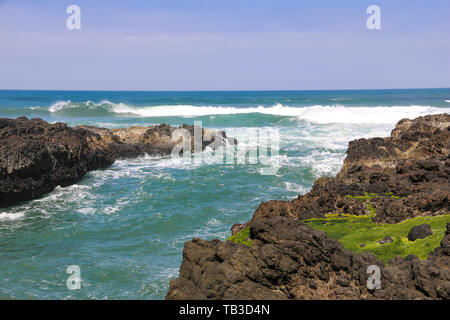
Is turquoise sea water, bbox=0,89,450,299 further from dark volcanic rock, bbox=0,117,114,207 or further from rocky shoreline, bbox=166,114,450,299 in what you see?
rocky shoreline, bbox=166,114,450,299

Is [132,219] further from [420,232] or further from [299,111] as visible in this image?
[299,111]

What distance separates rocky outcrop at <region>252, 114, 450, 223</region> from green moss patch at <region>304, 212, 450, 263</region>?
0.38 meters

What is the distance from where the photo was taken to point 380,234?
26.0 feet

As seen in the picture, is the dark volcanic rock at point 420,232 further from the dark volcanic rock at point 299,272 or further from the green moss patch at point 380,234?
A: the dark volcanic rock at point 299,272

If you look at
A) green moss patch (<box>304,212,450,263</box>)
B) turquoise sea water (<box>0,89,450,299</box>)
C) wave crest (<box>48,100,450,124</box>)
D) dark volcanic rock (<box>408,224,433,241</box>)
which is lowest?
turquoise sea water (<box>0,89,450,299</box>)

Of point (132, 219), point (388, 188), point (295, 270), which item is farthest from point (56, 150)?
point (295, 270)

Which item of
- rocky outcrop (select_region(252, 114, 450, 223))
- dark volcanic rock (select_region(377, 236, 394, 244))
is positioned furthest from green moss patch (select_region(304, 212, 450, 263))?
rocky outcrop (select_region(252, 114, 450, 223))

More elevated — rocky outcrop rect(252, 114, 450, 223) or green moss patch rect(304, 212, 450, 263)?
rocky outcrop rect(252, 114, 450, 223)

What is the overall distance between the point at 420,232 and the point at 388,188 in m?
3.38

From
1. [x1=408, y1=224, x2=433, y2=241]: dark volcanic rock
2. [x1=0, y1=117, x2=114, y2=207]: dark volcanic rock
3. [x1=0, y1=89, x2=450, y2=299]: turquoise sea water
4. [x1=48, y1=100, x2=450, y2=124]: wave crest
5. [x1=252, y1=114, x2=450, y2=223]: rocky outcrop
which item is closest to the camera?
[x1=408, y1=224, x2=433, y2=241]: dark volcanic rock

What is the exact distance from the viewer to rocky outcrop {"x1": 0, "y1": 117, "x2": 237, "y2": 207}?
617 inches

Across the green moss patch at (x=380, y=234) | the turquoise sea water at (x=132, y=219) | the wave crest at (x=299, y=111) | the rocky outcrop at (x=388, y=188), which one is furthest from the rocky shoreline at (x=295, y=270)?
the wave crest at (x=299, y=111)

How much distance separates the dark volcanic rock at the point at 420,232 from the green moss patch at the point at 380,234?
93mm

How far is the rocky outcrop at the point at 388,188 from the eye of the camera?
909cm
